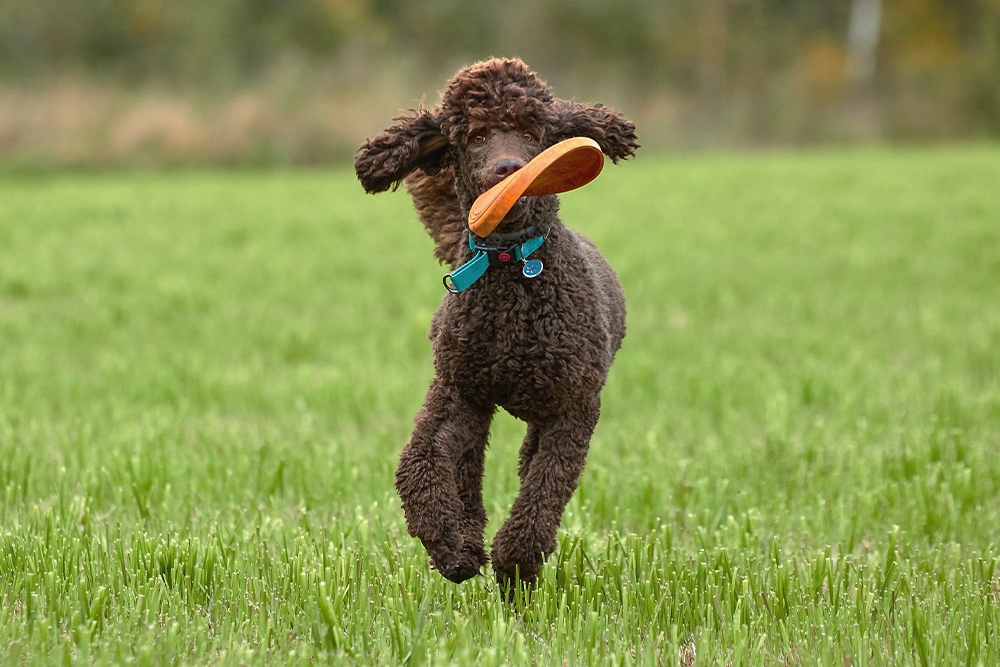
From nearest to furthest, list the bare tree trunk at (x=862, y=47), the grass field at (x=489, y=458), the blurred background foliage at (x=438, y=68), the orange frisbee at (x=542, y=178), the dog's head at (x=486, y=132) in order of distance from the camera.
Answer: the orange frisbee at (x=542, y=178), the dog's head at (x=486, y=132), the grass field at (x=489, y=458), the blurred background foliage at (x=438, y=68), the bare tree trunk at (x=862, y=47)

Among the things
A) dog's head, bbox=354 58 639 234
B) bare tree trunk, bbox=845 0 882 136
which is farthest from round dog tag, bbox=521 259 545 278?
bare tree trunk, bbox=845 0 882 136

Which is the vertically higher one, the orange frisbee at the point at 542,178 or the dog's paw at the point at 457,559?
the orange frisbee at the point at 542,178

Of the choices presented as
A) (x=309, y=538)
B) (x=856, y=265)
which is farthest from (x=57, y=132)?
(x=309, y=538)

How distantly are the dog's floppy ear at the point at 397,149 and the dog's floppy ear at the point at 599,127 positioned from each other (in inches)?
12.5

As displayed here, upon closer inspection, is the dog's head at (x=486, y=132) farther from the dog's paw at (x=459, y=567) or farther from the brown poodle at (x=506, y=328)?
the dog's paw at (x=459, y=567)

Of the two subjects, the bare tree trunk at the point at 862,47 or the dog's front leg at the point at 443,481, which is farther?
the bare tree trunk at the point at 862,47

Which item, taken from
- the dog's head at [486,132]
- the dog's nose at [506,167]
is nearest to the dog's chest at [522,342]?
the dog's head at [486,132]

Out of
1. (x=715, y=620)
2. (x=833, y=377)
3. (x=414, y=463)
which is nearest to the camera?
(x=414, y=463)

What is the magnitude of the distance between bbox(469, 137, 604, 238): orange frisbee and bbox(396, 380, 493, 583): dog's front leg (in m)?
0.53

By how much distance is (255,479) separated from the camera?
4.89 metres

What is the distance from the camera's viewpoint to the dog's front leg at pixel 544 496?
9.73ft

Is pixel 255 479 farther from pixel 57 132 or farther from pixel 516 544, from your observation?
pixel 57 132

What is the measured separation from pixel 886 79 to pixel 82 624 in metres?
39.6

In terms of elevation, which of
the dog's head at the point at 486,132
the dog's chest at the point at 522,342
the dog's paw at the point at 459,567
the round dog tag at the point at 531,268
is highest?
the dog's head at the point at 486,132
